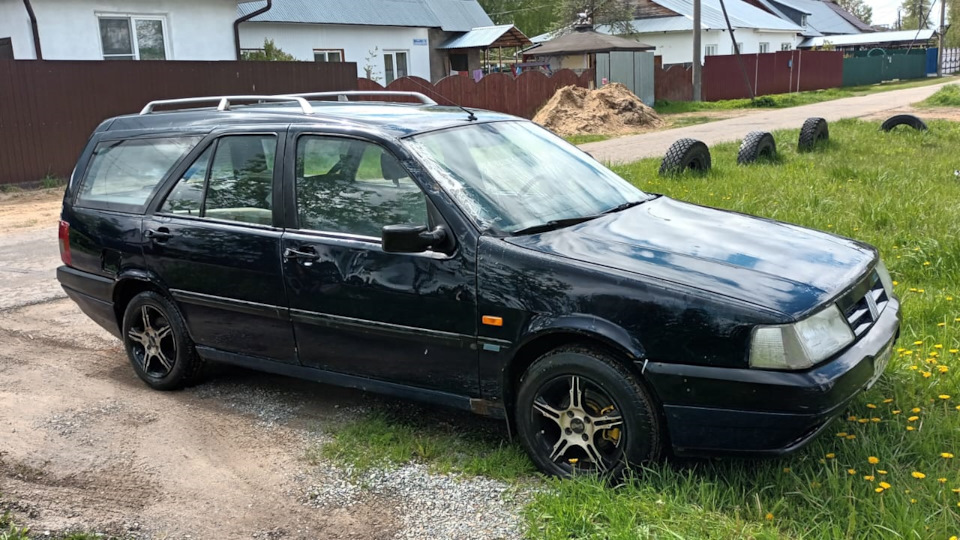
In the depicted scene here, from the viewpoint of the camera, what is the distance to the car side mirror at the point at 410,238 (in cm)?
368

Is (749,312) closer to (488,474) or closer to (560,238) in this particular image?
(560,238)

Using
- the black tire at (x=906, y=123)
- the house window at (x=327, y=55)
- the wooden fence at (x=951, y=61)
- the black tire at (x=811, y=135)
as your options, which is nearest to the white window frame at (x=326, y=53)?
the house window at (x=327, y=55)

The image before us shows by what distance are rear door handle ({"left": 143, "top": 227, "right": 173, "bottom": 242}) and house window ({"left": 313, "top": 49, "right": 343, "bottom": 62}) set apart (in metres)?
24.3

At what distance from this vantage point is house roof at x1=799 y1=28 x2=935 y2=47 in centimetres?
6398

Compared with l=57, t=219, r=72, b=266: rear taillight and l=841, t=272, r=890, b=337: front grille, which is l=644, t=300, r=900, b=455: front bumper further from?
l=57, t=219, r=72, b=266: rear taillight

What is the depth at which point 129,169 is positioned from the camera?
5145 millimetres

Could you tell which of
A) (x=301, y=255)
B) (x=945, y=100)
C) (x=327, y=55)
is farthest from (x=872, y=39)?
(x=301, y=255)

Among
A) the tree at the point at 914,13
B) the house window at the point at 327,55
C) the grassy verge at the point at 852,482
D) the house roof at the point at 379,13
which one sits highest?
the tree at the point at 914,13

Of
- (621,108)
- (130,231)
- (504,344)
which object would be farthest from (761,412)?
(621,108)

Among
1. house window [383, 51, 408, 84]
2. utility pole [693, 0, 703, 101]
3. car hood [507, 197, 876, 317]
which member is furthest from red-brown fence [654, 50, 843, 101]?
car hood [507, 197, 876, 317]

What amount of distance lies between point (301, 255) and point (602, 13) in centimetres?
4458

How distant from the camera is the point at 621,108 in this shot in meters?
24.1

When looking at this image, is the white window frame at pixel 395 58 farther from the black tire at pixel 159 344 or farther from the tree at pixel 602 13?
the black tire at pixel 159 344

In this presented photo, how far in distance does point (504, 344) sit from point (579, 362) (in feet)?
1.19
